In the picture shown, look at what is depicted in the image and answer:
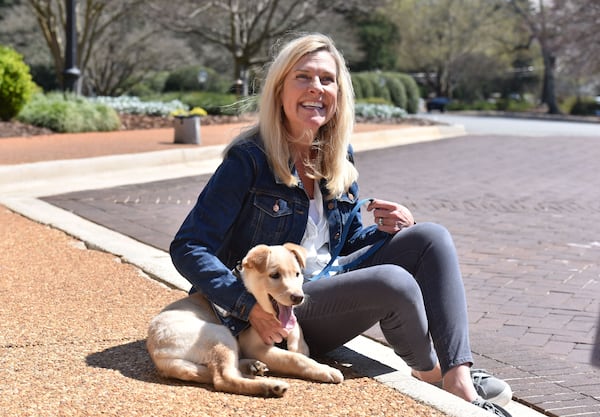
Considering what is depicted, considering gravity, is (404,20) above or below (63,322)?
above

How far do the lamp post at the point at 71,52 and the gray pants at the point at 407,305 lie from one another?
13.5 meters

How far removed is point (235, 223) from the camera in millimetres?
3598

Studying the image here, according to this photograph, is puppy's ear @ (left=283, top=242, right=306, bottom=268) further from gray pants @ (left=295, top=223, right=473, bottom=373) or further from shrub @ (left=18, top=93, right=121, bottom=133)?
shrub @ (left=18, top=93, right=121, bottom=133)

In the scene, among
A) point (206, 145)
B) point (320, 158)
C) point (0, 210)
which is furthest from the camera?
point (206, 145)

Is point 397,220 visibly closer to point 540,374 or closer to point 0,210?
point 540,374

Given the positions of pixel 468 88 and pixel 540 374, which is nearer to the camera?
pixel 540 374

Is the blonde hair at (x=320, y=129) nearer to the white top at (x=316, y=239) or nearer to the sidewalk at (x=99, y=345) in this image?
the white top at (x=316, y=239)

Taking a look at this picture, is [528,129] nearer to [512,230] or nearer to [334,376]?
[512,230]

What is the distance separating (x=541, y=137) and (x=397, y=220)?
52.4ft

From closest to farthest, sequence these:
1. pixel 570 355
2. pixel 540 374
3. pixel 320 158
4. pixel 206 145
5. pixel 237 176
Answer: pixel 237 176, pixel 320 158, pixel 540 374, pixel 570 355, pixel 206 145

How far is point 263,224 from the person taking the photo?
3.58m

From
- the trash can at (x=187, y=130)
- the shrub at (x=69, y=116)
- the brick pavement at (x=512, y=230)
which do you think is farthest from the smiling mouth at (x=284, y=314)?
the shrub at (x=69, y=116)

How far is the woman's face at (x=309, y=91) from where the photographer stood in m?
3.63

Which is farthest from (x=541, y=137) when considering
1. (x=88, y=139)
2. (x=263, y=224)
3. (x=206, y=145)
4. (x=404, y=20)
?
(x=404, y=20)
